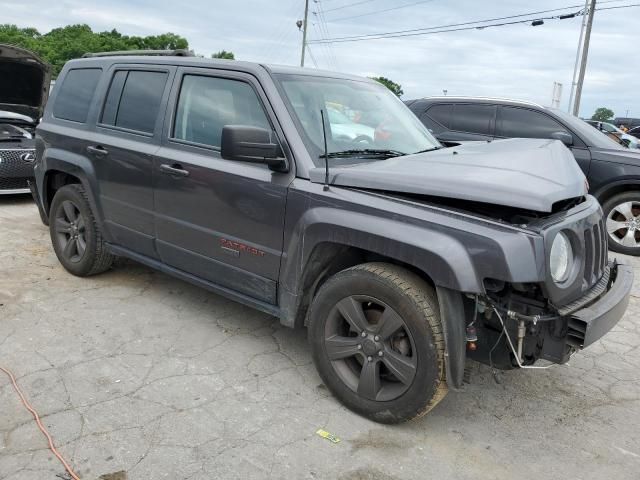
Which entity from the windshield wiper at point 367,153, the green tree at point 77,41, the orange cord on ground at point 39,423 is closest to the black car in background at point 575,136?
the windshield wiper at point 367,153

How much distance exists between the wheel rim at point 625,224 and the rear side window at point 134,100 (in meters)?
5.75

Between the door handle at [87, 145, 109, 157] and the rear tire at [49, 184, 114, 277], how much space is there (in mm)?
464

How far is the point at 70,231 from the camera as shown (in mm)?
4789

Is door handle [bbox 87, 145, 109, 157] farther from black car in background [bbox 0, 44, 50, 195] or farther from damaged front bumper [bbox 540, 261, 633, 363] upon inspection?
black car in background [bbox 0, 44, 50, 195]

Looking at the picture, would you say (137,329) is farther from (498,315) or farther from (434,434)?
(498,315)

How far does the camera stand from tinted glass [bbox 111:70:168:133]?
12.8 ft

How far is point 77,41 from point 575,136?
51.5 metres

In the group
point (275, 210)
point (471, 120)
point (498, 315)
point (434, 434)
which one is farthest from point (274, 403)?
point (471, 120)

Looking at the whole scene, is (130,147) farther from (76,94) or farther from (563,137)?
(563,137)

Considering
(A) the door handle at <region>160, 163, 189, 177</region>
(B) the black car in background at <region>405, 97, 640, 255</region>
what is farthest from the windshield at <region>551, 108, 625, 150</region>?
(A) the door handle at <region>160, 163, 189, 177</region>

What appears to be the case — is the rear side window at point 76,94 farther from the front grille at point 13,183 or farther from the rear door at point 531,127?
the rear door at point 531,127

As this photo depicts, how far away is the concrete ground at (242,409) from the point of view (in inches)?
101

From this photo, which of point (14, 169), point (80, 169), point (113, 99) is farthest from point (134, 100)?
point (14, 169)

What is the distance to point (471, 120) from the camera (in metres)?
7.68
